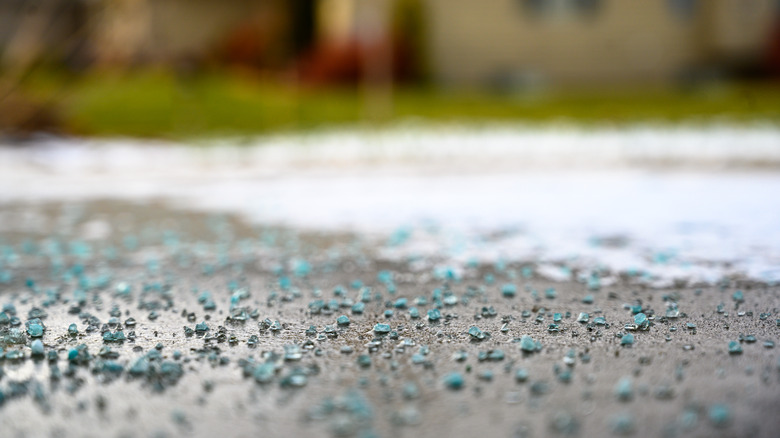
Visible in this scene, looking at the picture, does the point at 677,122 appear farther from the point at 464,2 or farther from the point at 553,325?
the point at 553,325

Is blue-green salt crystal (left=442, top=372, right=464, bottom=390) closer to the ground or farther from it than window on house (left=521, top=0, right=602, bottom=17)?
closer to the ground

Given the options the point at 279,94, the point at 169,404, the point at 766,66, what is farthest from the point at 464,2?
the point at 169,404

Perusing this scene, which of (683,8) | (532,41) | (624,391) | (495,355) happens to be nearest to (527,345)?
(495,355)

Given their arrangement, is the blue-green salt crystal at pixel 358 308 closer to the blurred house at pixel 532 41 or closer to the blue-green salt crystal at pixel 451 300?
the blue-green salt crystal at pixel 451 300

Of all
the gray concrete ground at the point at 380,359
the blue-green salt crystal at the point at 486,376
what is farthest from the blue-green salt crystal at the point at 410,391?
the blue-green salt crystal at the point at 486,376

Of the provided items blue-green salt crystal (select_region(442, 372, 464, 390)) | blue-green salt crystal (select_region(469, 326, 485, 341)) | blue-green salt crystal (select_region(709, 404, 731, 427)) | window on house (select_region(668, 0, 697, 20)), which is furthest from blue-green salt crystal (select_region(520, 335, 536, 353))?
window on house (select_region(668, 0, 697, 20))

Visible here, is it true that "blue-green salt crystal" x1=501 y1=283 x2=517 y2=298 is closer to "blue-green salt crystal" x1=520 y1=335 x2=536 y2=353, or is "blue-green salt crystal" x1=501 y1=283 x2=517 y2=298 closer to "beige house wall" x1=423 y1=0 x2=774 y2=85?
"blue-green salt crystal" x1=520 y1=335 x2=536 y2=353

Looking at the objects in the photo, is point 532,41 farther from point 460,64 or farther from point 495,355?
point 495,355
